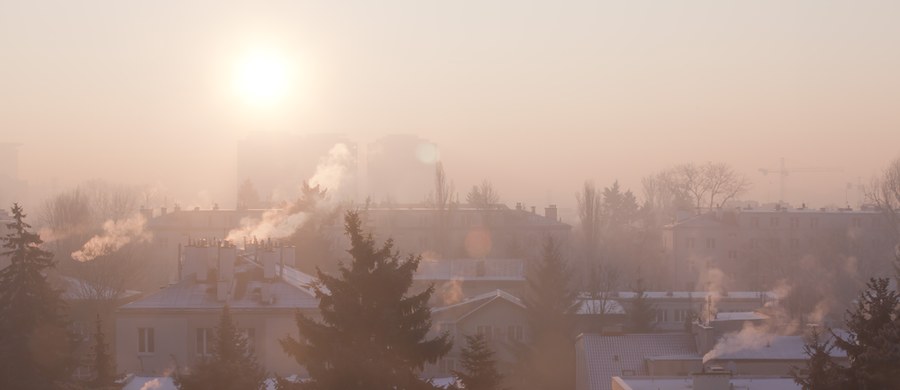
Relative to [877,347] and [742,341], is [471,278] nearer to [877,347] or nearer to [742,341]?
[742,341]

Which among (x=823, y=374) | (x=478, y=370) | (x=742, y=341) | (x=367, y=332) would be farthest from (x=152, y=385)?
(x=823, y=374)

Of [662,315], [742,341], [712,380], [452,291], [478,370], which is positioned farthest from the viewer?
[662,315]

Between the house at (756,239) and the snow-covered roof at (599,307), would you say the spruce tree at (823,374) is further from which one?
the house at (756,239)

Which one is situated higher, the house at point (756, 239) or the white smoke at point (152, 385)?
the house at point (756, 239)

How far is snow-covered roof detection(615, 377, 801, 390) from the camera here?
1262 inches

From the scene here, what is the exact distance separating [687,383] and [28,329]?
17.0m

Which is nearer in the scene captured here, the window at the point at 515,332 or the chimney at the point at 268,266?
the chimney at the point at 268,266

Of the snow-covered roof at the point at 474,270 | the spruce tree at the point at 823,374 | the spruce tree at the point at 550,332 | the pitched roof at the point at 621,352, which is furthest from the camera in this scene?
the snow-covered roof at the point at 474,270

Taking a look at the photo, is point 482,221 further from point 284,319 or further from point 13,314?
point 13,314

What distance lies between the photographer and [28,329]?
84.3 ft

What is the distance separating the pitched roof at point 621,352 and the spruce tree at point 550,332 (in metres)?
3.56

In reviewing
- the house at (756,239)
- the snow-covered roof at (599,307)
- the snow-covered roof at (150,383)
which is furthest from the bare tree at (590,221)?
the snow-covered roof at (150,383)

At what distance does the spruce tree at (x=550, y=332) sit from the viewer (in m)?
45.3

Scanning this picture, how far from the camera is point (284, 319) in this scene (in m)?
41.8
